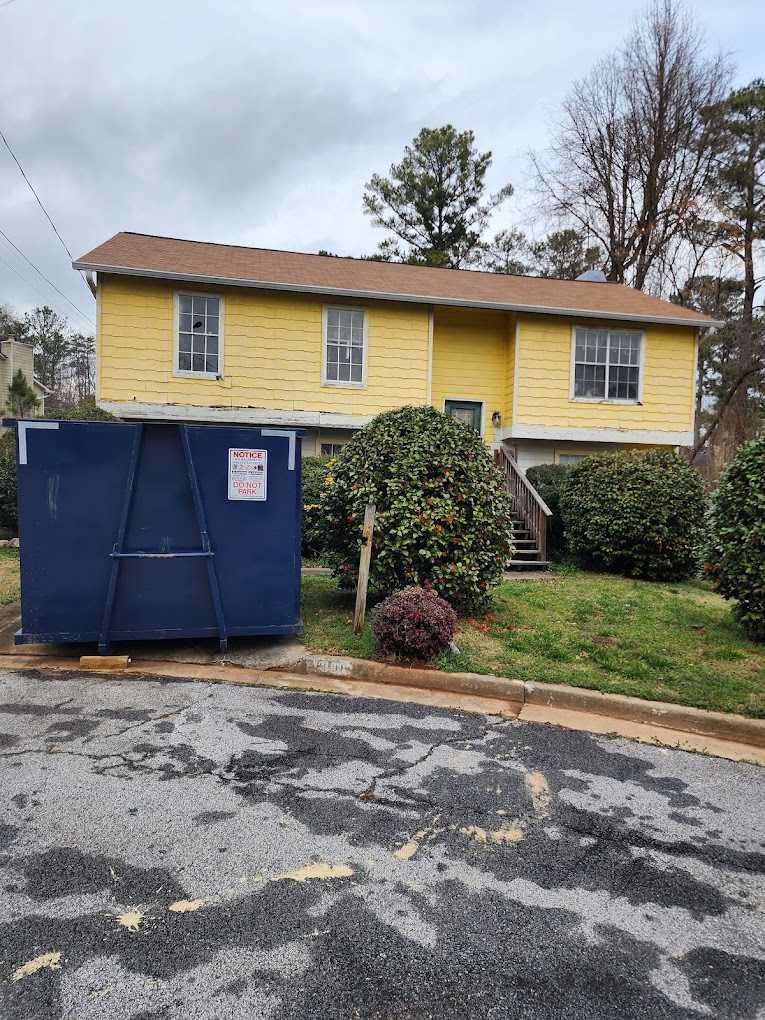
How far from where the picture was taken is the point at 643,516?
30.2 ft

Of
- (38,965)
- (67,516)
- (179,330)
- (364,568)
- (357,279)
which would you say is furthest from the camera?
(357,279)

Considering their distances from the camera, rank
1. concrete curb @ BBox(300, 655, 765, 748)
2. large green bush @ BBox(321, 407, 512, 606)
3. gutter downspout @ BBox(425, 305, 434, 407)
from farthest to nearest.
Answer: gutter downspout @ BBox(425, 305, 434, 407), large green bush @ BBox(321, 407, 512, 606), concrete curb @ BBox(300, 655, 765, 748)

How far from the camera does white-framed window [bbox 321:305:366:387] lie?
13.5 meters

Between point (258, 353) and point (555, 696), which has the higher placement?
point (258, 353)

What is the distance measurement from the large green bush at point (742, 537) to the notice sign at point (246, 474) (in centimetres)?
434

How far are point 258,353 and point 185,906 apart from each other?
12.0 metres

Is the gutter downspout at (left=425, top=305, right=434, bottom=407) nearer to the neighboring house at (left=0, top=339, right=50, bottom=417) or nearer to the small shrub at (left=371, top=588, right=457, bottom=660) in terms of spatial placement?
the small shrub at (left=371, top=588, right=457, bottom=660)

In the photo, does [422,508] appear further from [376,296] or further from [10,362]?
[10,362]

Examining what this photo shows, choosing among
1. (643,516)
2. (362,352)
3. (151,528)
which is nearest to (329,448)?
(362,352)

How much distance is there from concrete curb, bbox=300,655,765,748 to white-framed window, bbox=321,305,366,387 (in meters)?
9.20

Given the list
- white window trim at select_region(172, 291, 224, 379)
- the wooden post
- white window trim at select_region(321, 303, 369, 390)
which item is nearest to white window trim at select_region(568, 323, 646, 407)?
white window trim at select_region(321, 303, 369, 390)

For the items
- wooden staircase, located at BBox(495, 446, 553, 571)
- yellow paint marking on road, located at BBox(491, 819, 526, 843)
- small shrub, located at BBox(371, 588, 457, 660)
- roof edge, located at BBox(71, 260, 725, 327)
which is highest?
roof edge, located at BBox(71, 260, 725, 327)

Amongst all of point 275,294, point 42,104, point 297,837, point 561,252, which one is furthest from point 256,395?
point 561,252

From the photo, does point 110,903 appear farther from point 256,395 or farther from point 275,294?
point 275,294
